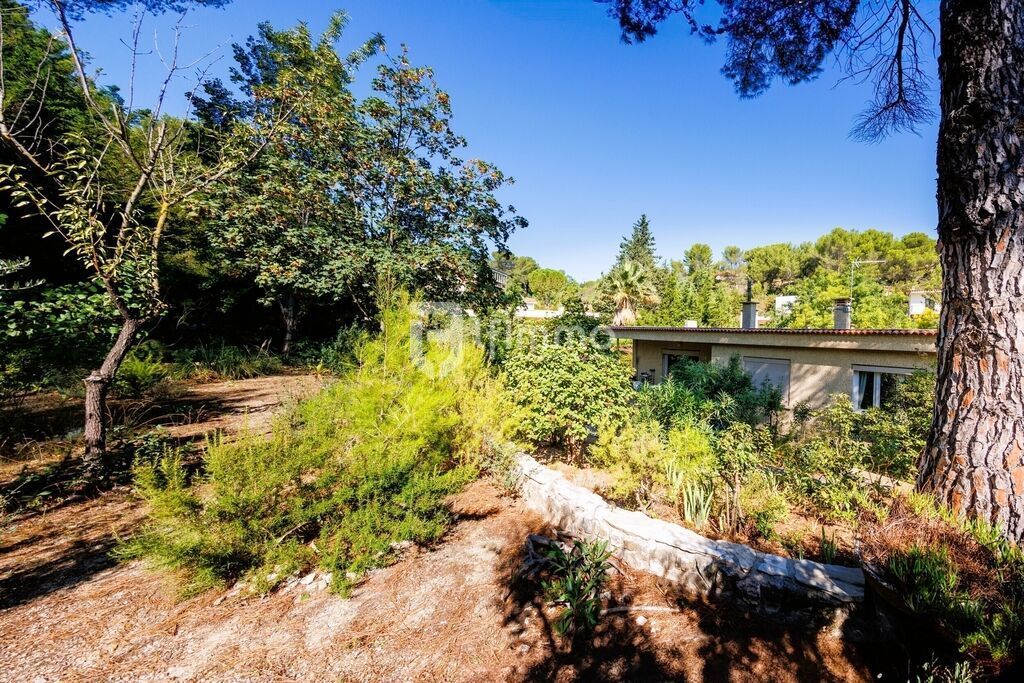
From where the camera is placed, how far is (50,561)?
3117 mm

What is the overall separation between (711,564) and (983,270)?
302 cm

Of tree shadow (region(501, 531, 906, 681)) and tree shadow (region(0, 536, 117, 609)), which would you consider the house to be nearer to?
tree shadow (region(501, 531, 906, 681))

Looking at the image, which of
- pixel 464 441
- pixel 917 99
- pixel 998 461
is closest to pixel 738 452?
pixel 998 461

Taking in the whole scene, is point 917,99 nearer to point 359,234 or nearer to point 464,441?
point 464,441

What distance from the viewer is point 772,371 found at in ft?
34.1

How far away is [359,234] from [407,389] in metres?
6.01

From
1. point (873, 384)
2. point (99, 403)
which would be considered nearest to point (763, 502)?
point (99, 403)

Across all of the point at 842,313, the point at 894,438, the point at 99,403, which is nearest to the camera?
the point at 894,438

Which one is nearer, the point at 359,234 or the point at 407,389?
the point at 407,389

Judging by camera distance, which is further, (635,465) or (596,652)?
(635,465)

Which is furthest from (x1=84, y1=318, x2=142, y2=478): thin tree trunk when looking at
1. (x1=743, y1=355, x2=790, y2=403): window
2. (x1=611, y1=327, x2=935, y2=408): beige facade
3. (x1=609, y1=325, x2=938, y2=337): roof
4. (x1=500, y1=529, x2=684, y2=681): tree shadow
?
(x1=743, y1=355, x2=790, y2=403): window

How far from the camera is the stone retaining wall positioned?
7.32 ft

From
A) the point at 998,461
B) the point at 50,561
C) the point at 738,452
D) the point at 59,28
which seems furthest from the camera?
the point at 59,28

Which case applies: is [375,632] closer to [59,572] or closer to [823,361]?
[59,572]
